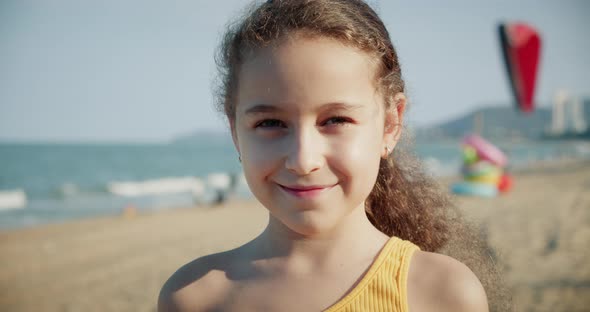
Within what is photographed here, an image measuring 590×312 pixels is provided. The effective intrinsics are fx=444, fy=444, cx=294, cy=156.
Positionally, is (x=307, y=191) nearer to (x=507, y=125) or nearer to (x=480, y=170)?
(x=480, y=170)

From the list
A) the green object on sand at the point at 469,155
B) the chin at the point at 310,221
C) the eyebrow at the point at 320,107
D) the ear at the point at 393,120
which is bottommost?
the green object on sand at the point at 469,155

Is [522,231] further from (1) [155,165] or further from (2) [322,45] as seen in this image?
(1) [155,165]

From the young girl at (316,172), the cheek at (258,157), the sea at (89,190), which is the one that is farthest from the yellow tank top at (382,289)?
the sea at (89,190)

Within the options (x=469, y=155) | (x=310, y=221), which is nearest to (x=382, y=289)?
(x=310, y=221)

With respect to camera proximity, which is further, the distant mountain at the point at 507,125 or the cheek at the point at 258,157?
the distant mountain at the point at 507,125

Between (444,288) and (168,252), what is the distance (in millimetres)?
8000

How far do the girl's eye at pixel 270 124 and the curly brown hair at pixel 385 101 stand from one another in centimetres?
21

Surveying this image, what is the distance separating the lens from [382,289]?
4.74ft

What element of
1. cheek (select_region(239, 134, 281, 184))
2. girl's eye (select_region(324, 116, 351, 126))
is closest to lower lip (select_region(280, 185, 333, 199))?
cheek (select_region(239, 134, 281, 184))

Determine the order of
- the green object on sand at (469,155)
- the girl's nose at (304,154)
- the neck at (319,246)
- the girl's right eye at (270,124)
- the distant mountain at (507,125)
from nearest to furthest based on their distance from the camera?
1. the girl's nose at (304,154)
2. the girl's right eye at (270,124)
3. the neck at (319,246)
4. the green object on sand at (469,155)
5. the distant mountain at (507,125)

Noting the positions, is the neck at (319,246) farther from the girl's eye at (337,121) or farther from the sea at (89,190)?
the sea at (89,190)

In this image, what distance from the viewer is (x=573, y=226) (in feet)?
29.6

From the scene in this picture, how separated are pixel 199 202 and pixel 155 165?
91.7 ft

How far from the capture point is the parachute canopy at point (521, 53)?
12492 mm
